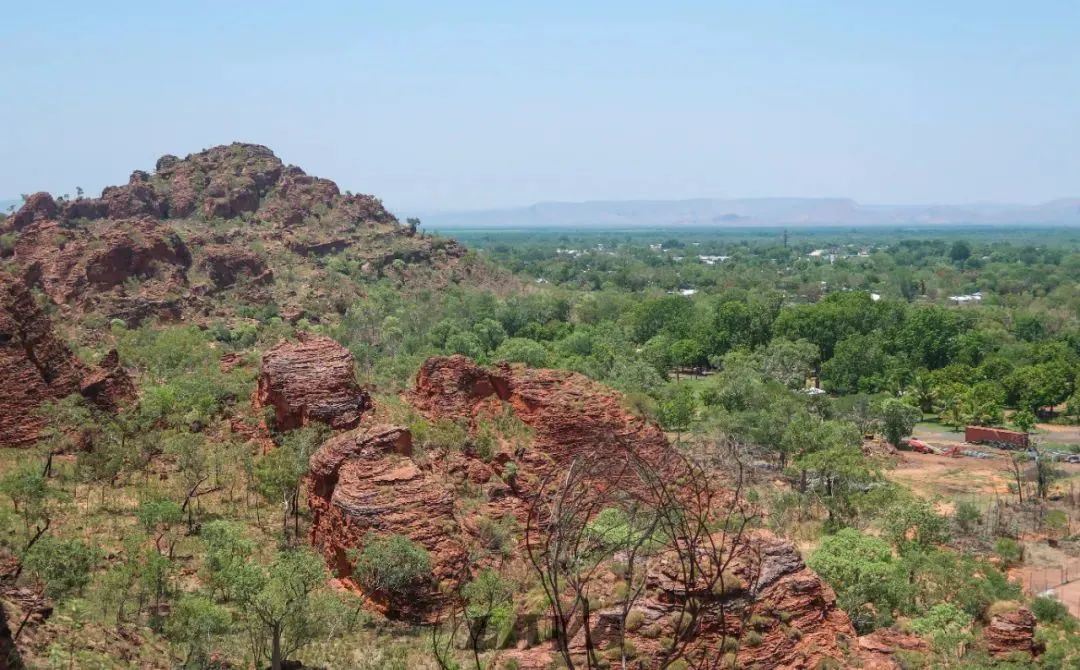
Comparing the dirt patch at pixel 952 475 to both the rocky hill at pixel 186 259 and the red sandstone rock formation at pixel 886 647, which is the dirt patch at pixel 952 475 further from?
the rocky hill at pixel 186 259

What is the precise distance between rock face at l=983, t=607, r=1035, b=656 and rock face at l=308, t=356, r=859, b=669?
175 inches

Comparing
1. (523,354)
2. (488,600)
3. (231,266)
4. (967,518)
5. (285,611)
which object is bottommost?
(967,518)

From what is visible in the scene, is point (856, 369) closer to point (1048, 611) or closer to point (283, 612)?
point (1048, 611)

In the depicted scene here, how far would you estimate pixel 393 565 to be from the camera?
22.9 m

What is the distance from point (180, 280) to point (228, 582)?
59.4 meters

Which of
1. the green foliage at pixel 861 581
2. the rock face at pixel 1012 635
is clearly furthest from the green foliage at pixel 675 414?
the rock face at pixel 1012 635

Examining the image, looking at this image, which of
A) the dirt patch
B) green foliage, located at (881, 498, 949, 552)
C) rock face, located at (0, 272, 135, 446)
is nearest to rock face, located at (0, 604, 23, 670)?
rock face, located at (0, 272, 135, 446)

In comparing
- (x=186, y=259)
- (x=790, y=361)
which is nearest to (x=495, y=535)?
(x=790, y=361)

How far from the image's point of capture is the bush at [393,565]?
22875mm

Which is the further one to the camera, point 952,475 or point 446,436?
point 952,475

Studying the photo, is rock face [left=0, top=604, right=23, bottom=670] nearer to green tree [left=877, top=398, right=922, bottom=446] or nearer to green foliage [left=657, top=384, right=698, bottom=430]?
green foliage [left=657, top=384, right=698, bottom=430]

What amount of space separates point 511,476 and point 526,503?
1.35 meters

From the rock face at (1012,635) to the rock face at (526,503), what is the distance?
175 inches

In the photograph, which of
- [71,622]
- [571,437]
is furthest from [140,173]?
[71,622]
